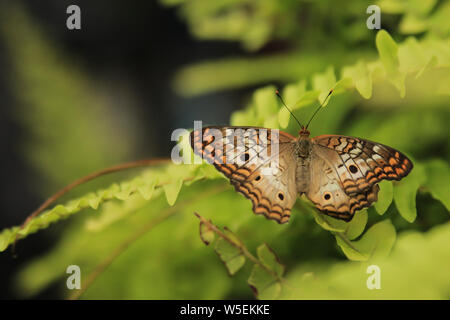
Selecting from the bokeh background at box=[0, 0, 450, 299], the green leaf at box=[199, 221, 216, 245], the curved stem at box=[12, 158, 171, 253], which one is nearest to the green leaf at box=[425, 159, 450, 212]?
the bokeh background at box=[0, 0, 450, 299]

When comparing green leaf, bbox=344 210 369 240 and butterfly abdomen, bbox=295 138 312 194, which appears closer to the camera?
green leaf, bbox=344 210 369 240

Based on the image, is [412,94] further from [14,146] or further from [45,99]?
[14,146]

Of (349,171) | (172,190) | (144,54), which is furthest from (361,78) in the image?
(144,54)

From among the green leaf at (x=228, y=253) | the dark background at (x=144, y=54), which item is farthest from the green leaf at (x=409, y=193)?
the dark background at (x=144, y=54)

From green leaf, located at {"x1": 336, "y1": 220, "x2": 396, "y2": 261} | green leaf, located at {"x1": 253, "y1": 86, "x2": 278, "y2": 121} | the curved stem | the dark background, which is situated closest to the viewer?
green leaf, located at {"x1": 336, "y1": 220, "x2": 396, "y2": 261}

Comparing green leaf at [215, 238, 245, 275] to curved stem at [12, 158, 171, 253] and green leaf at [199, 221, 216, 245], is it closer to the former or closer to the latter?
green leaf at [199, 221, 216, 245]
